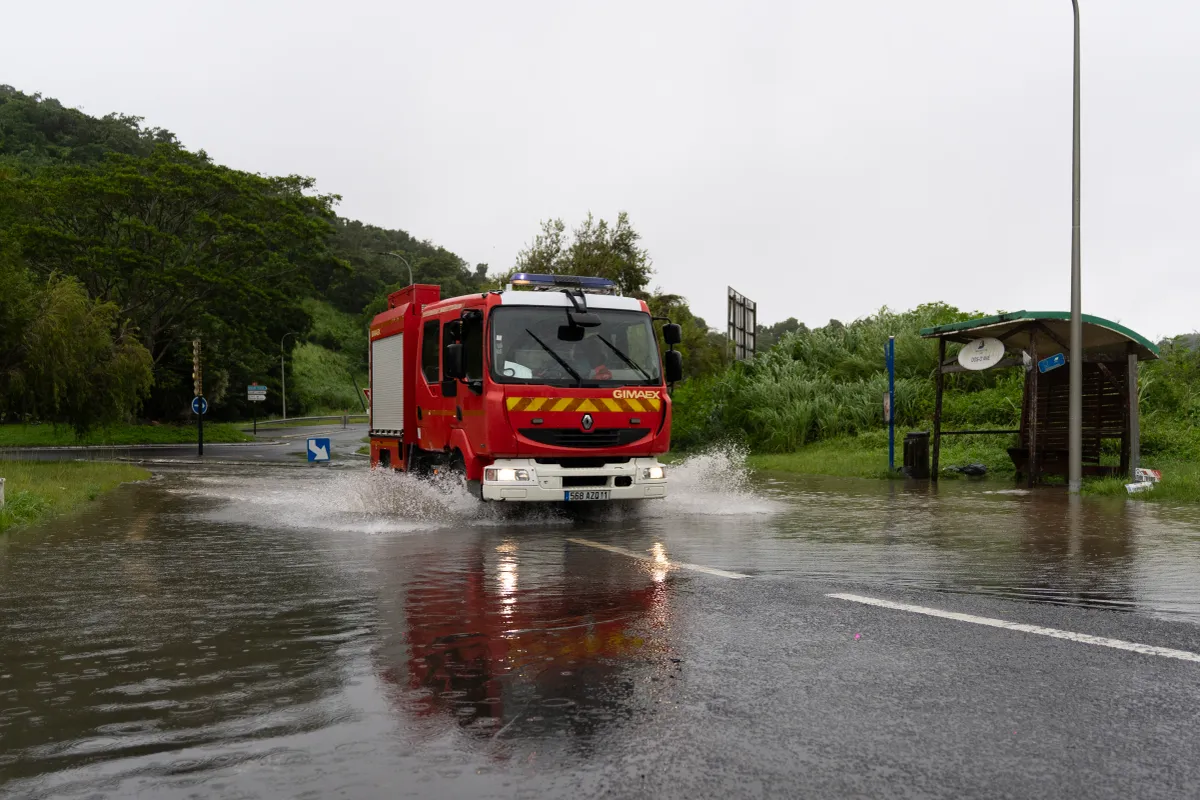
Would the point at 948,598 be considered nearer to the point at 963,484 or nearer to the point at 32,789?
the point at 32,789

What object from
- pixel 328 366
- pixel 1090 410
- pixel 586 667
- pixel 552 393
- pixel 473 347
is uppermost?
pixel 328 366

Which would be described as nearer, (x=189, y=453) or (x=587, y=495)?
(x=587, y=495)

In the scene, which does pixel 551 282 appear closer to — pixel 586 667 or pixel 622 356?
pixel 622 356

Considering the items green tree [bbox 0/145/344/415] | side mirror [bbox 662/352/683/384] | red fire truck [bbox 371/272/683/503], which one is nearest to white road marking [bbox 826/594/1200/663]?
red fire truck [bbox 371/272/683/503]

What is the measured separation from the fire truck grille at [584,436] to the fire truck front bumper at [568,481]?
256 mm

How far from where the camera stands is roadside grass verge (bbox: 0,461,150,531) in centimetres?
1511

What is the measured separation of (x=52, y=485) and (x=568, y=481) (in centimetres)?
1051

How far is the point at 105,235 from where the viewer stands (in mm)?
49062

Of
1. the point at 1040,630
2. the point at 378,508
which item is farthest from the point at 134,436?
A: the point at 1040,630

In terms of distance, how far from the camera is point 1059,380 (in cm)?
2136

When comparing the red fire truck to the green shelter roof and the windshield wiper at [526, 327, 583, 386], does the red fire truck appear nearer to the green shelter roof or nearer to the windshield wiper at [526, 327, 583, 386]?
the windshield wiper at [526, 327, 583, 386]

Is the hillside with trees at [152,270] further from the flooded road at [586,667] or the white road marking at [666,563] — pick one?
the white road marking at [666,563]

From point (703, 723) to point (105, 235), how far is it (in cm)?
4986

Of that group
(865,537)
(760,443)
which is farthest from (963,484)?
(760,443)
